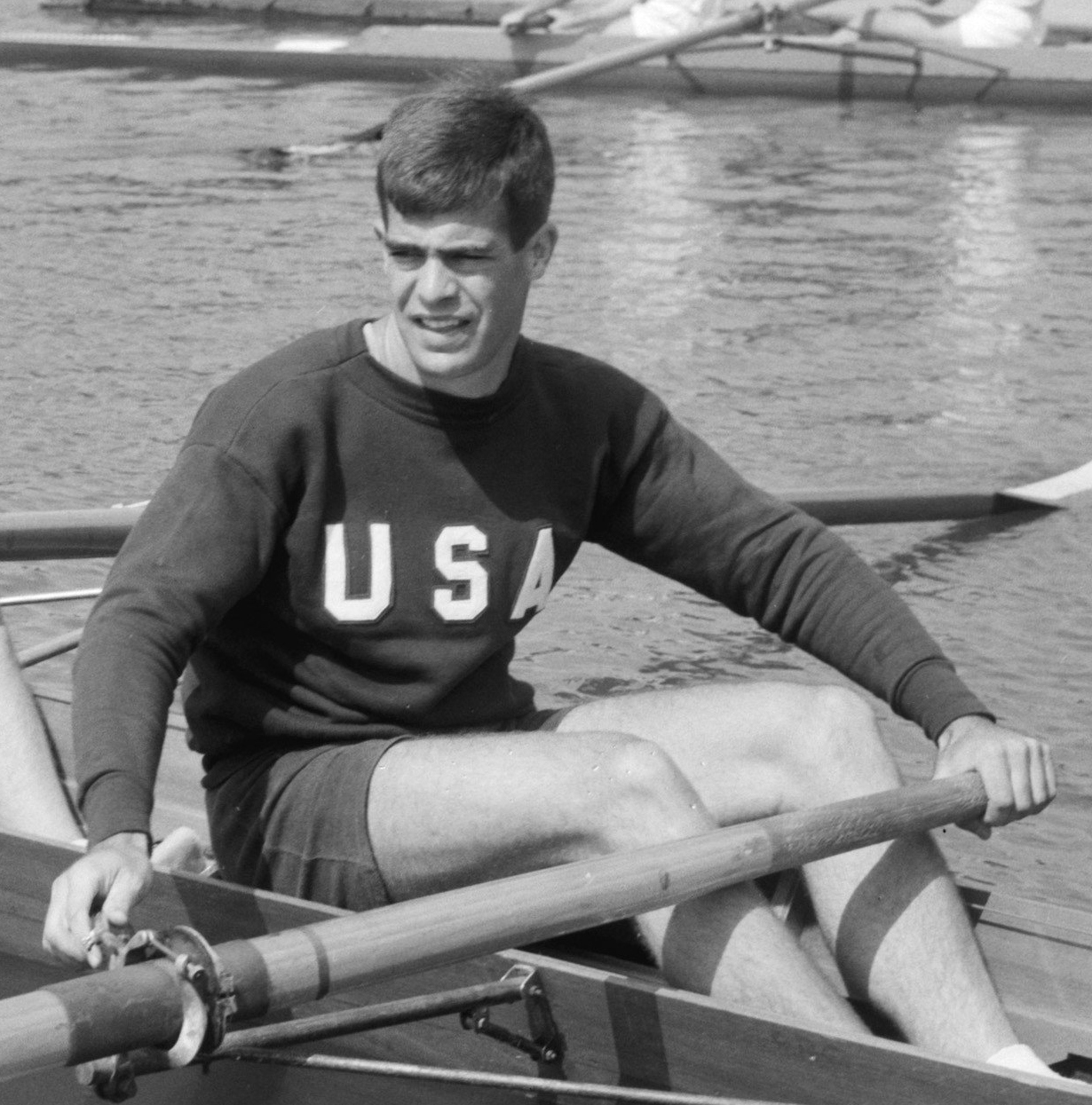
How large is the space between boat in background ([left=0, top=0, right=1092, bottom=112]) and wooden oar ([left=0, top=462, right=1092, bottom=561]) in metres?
5.94

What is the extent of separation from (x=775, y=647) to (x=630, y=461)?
2144 millimetres

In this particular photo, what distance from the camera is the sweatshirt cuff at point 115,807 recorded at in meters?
2.10

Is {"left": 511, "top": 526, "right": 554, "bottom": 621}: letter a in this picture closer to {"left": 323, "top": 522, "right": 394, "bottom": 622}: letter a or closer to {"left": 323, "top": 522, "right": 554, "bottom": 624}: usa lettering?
{"left": 323, "top": 522, "right": 554, "bottom": 624}: usa lettering

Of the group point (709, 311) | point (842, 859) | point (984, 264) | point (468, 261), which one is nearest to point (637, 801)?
point (842, 859)

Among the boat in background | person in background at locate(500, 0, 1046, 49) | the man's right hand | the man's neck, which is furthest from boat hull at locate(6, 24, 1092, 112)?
the man's right hand

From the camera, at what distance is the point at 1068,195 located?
945 cm

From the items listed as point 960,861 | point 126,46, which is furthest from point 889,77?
point 960,861

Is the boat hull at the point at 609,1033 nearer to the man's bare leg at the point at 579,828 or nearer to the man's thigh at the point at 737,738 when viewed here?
the man's bare leg at the point at 579,828

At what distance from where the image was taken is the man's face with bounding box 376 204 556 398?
2389mm

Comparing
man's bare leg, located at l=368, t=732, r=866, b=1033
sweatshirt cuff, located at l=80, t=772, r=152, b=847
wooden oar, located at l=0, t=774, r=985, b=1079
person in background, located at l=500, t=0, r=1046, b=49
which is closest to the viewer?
wooden oar, located at l=0, t=774, r=985, b=1079

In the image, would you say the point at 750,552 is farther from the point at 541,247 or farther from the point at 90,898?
the point at 90,898

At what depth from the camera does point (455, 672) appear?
8.20 ft

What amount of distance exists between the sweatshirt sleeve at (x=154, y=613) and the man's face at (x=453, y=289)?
0.88 ft

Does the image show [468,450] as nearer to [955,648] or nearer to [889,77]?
[955,648]
